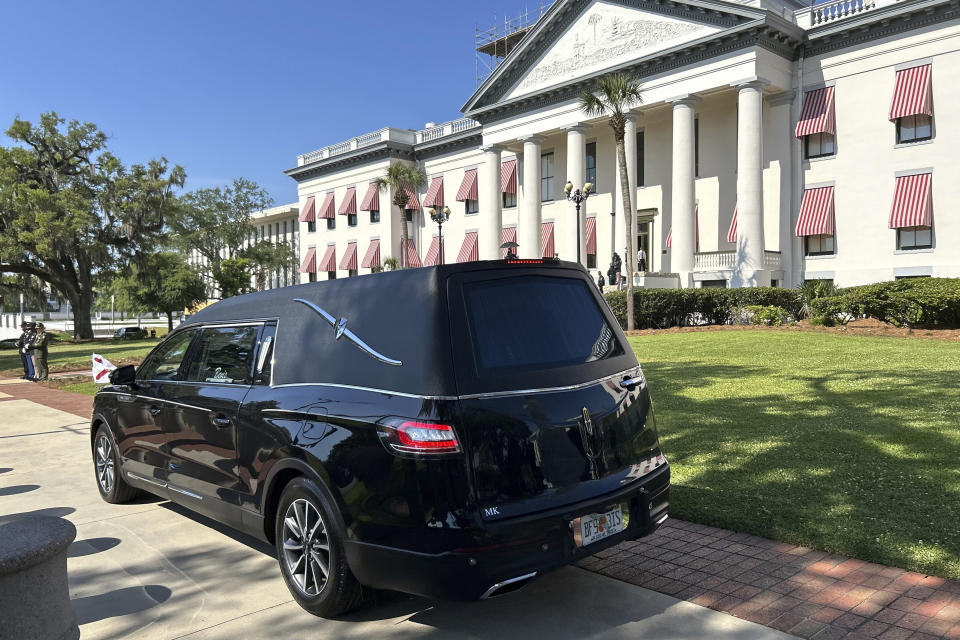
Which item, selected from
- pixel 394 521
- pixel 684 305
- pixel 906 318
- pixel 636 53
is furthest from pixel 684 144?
pixel 394 521

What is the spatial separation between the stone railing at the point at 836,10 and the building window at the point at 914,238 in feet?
30.7

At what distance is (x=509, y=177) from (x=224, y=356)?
1620 inches

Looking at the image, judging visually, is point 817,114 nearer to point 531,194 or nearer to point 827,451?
point 531,194

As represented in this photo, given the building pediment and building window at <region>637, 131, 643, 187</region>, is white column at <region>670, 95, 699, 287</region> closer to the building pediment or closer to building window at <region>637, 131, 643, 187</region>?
the building pediment

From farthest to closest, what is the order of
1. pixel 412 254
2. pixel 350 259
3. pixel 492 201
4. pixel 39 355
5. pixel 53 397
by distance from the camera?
1. pixel 350 259
2. pixel 412 254
3. pixel 492 201
4. pixel 39 355
5. pixel 53 397

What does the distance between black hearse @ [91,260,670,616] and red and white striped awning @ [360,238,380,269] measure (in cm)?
5018

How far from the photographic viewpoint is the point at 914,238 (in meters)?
29.1

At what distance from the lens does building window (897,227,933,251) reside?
94.3ft

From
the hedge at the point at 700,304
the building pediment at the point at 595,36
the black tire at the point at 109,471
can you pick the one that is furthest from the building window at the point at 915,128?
the black tire at the point at 109,471

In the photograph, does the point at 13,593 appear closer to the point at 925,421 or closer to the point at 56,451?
the point at 56,451

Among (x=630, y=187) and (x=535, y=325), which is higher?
(x=630, y=187)

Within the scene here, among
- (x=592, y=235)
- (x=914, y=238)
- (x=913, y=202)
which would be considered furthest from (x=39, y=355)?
(x=914, y=238)

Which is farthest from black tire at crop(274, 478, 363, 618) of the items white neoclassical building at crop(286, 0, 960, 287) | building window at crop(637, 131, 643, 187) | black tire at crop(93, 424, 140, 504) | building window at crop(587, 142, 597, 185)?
building window at crop(587, 142, 597, 185)

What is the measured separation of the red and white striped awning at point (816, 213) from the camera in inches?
1212
